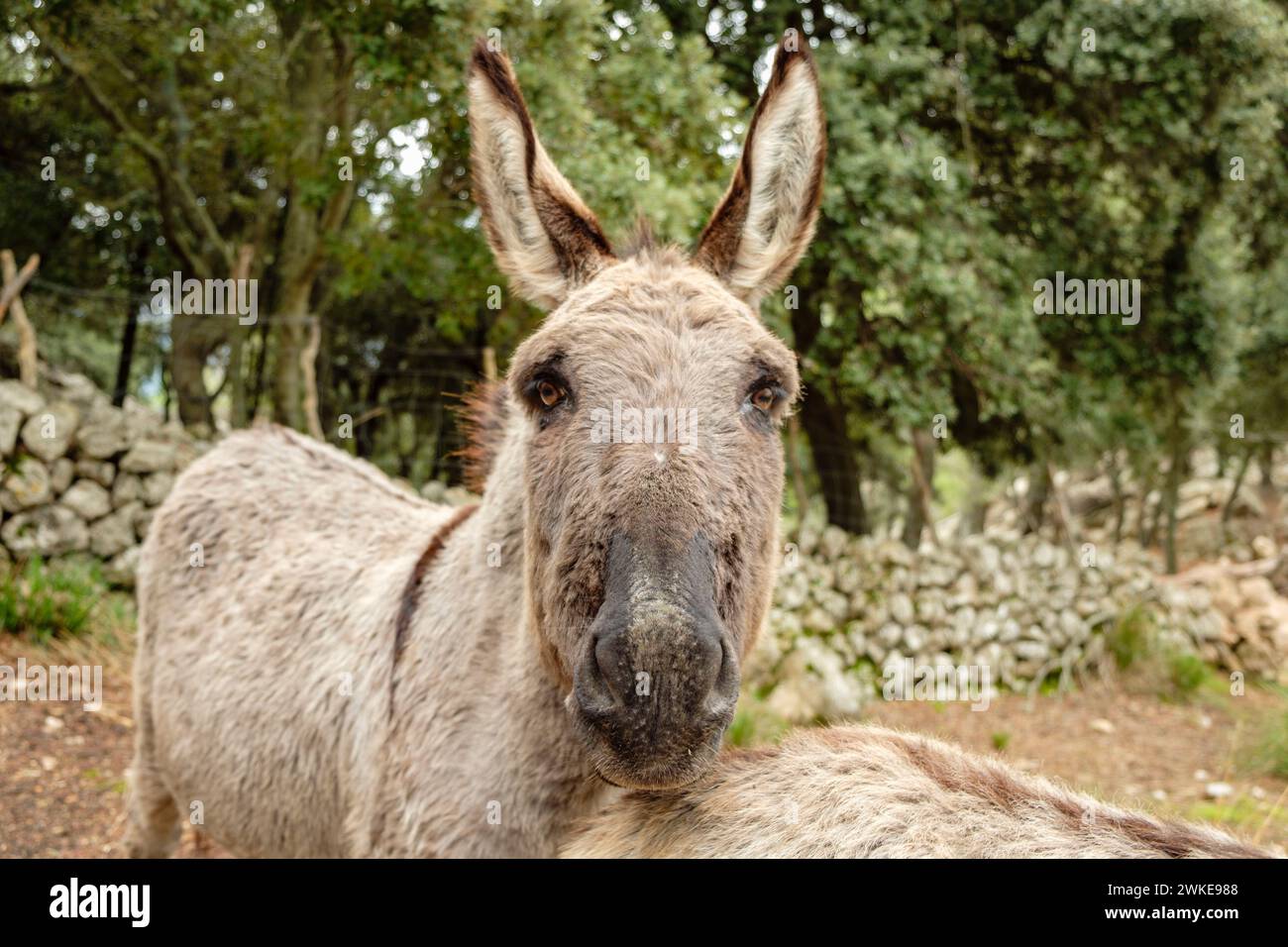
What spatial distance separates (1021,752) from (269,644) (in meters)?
7.68

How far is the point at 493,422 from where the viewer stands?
320cm

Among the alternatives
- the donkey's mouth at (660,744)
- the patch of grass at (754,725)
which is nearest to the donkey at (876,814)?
the donkey's mouth at (660,744)

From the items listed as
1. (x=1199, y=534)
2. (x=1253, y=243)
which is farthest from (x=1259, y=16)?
(x=1199, y=534)

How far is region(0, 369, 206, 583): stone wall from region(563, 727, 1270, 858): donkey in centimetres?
897

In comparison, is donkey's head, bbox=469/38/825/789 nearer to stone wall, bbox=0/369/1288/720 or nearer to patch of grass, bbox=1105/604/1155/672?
stone wall, bbox=0/369/1288/720

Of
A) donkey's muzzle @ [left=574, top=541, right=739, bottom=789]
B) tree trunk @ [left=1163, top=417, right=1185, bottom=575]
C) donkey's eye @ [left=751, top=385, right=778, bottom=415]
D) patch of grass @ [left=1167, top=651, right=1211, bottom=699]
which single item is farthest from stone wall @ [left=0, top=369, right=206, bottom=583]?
tree trunk @ [left=1163, top=417, right=1185, bottom=575]

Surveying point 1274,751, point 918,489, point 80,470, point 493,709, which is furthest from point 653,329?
point 918,489

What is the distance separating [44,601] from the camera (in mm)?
7871

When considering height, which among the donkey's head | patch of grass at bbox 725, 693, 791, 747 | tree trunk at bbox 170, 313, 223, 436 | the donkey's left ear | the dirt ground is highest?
tree trunk at bbox 170, 313, 223, 436

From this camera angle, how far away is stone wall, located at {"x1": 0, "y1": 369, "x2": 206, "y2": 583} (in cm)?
864

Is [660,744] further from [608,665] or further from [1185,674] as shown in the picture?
[1185,674]

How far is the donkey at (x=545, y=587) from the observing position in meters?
1.84

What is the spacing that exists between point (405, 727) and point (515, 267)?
4.34 ft

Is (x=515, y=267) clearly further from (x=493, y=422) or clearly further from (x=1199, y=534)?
(x=1199, y=534)
